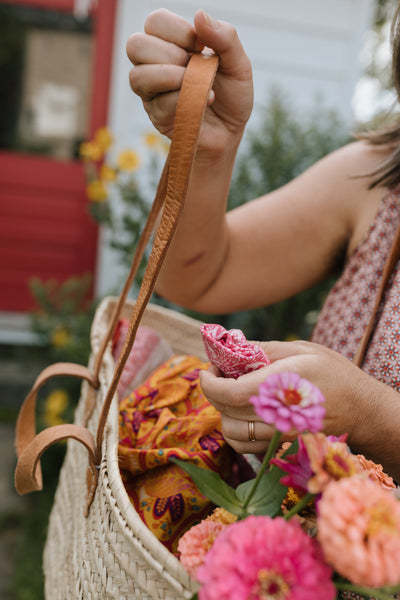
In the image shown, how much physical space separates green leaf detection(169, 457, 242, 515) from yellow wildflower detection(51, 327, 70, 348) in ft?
7.04

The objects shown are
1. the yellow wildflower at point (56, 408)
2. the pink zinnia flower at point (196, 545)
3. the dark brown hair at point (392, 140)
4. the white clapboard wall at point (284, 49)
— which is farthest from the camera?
the white clapboard wall at point (284, 49)

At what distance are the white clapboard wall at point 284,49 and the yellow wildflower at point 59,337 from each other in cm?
79

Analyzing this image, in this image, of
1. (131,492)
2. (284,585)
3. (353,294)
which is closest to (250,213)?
(353,294)

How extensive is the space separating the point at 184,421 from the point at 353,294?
16.4 inches

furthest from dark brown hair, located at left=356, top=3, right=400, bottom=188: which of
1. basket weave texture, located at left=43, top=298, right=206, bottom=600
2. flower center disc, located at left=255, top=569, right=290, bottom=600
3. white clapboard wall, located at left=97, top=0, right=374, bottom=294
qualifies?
white clapboard wall, located at left=97, top=0, right=374, bottom=294

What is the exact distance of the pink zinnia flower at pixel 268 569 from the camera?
0.39 metres

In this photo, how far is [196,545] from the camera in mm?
484

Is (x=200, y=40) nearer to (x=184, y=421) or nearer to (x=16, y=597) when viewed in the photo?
(x=184, y=421)

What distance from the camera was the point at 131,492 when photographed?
0.74 meters

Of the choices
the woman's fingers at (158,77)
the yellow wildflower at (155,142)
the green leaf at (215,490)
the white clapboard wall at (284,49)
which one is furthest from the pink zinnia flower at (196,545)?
the white clapboard wall at (284,49)

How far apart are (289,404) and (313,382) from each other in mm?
201

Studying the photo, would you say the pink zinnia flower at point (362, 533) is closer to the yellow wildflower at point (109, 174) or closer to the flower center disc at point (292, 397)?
the flower center disc at point (292, 397)

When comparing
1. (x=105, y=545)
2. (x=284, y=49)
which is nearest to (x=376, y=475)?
(x=105, y=545)

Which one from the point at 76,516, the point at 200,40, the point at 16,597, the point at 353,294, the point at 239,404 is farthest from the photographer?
the point at 16,597
